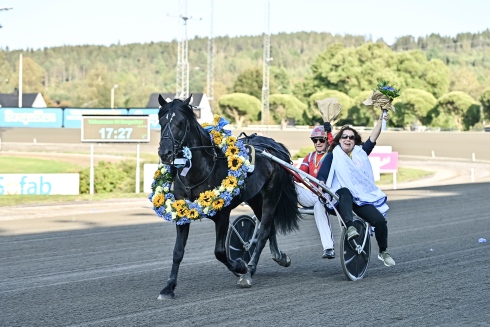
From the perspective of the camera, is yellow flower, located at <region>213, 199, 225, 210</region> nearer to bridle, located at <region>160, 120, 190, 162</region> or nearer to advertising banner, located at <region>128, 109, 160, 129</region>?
bridle, located at <region>160, 120, 190, 162</region>

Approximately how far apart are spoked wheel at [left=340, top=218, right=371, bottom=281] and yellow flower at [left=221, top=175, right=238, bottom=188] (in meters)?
1.34

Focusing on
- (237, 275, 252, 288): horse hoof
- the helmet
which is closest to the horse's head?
(237, 275, 252, 288): horse hoof

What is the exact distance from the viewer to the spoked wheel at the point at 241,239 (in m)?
9.23

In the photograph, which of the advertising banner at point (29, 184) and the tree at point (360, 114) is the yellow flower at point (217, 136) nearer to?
the advertising banner at point (29, 184)

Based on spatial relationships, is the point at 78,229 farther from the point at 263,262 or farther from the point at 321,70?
the point at 321,70

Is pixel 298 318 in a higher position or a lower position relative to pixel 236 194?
lower

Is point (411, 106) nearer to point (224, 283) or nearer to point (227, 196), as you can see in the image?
point (224, 283)

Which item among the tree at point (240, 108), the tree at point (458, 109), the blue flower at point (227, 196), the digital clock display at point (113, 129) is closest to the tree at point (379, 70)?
the tree at point (458, 109)

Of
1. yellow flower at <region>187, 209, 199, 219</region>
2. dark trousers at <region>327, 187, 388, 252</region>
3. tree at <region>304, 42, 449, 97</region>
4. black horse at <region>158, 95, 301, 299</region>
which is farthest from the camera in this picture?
tree at <region>304, 42, 449, 97</region>

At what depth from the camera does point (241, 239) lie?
928 centimetres

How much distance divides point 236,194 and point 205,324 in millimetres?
1968

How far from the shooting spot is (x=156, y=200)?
7906 millimetres

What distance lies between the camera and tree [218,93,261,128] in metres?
91.6

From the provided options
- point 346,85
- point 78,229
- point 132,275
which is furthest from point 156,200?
point 346,85
